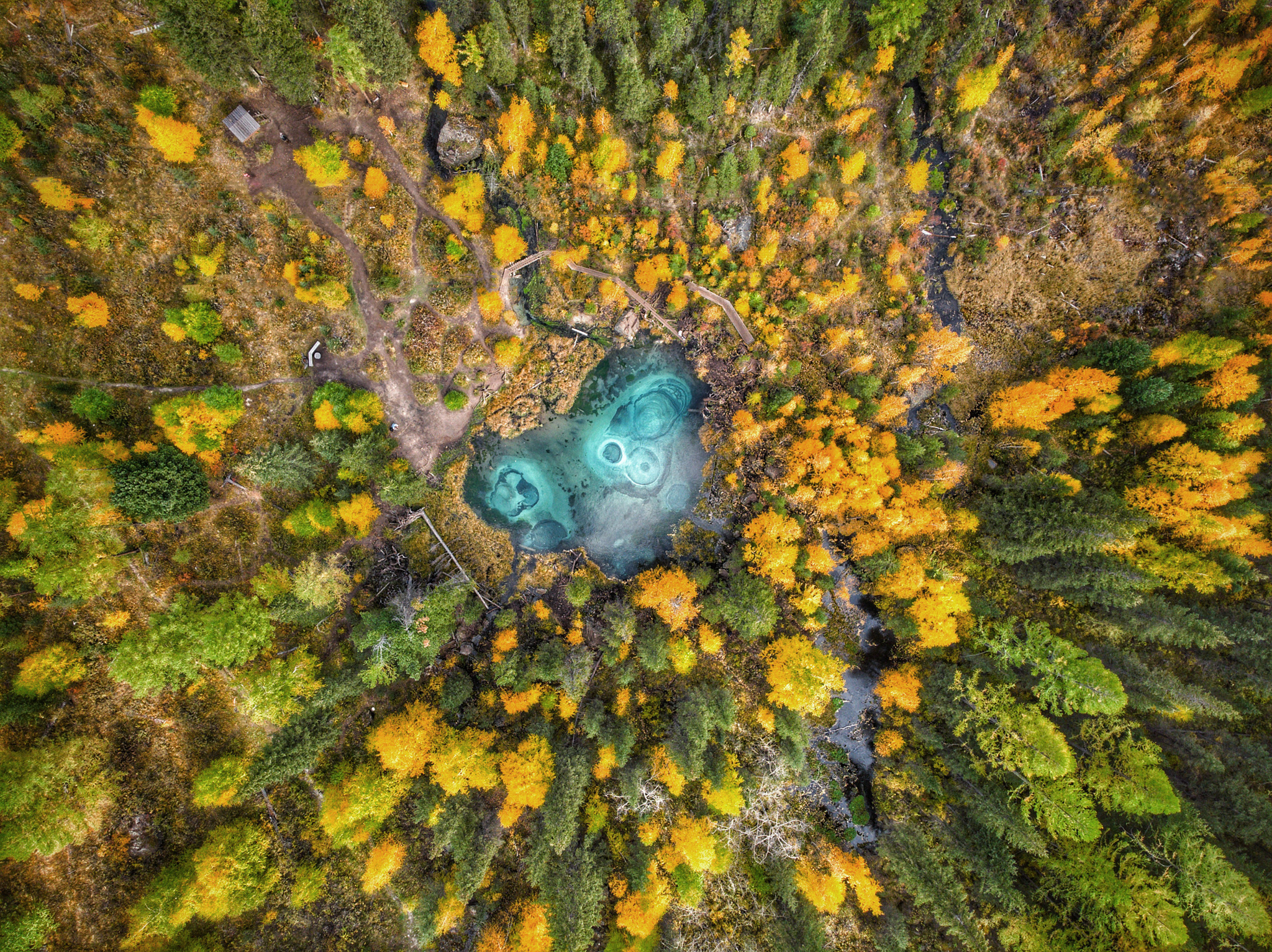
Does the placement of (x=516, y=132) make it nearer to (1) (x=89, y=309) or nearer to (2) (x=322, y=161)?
(2) (x=322, y=161)

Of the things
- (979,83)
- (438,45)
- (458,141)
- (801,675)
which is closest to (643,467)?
(801,675)

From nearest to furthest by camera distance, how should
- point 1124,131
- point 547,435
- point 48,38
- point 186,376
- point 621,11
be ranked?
point 48,38
point 621,11
point 186,376
point 1124,131
point 547,435

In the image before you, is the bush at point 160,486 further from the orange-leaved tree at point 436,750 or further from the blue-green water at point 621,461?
the blue-green water at point 621,461

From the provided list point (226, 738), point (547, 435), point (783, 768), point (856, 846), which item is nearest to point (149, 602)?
point (226, 738)

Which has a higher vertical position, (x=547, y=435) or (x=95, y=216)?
(x=95, y=216)

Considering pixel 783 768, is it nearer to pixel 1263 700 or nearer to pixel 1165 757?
pixel 1165 757

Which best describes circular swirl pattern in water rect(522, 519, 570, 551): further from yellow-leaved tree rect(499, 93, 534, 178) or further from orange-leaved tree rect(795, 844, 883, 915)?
orange-leaved tree rect(795, 844, 883, 915)

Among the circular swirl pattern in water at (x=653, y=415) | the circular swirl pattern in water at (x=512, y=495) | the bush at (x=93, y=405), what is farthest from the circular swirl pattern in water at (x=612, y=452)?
the bush at (x=93, y=405)
